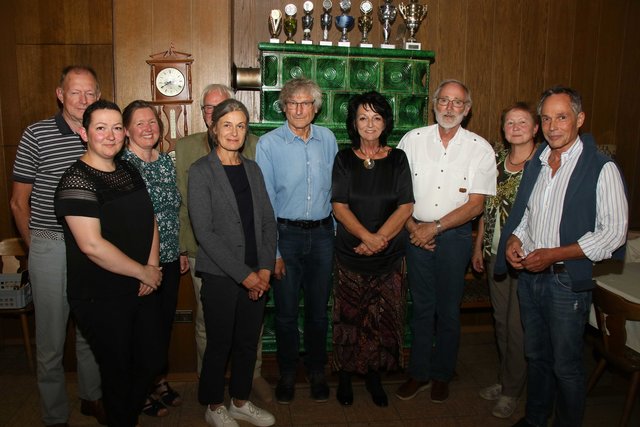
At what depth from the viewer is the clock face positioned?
3670mm

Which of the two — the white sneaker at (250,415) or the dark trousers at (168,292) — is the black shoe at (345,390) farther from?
the dark trousers at (168,292)

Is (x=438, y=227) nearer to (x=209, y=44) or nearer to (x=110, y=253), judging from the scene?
(x=110, y=253)

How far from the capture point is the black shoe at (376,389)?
3.20 meters

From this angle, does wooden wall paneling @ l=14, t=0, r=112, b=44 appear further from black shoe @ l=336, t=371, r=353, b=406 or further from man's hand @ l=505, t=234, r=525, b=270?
man's hand @ l=505, t=234, r=525, b=270

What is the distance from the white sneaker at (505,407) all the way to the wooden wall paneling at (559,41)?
2.67 m

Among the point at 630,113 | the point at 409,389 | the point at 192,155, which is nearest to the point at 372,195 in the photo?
the point at 192,155

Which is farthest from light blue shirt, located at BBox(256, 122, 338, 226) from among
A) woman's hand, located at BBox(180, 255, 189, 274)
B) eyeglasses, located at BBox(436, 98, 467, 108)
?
eyeglasses, located at BBox(436, 98, 467, 108)

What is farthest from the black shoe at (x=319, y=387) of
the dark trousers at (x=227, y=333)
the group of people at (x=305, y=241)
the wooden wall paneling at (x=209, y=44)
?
the wooden wall paneling at (x=209, y=44)

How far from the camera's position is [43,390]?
2.79 metres

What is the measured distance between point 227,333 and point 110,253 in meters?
0.83

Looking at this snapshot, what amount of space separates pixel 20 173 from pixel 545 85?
13.1 feet

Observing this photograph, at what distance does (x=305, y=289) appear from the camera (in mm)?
3193

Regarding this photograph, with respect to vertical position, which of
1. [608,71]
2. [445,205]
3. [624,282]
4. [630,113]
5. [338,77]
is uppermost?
[608,71]

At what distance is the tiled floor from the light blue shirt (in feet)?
3.91
